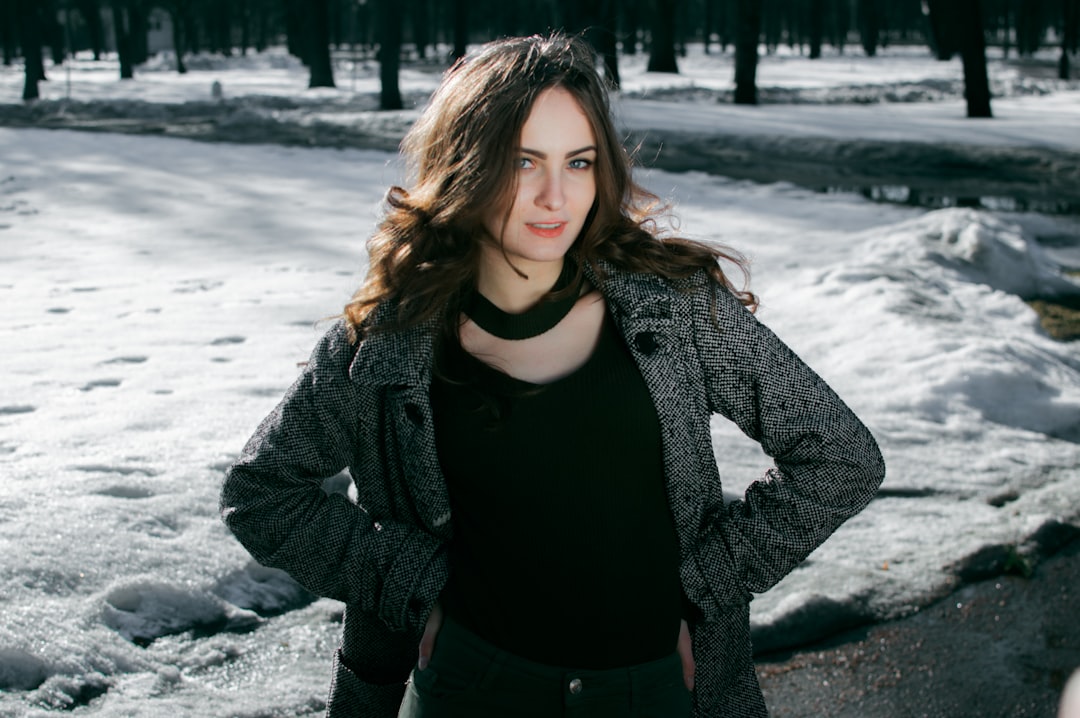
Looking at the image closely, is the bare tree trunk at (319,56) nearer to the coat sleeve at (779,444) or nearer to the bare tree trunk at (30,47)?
the bare tree trunk at (30,47)

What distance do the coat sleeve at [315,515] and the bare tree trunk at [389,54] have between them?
60.9 ft

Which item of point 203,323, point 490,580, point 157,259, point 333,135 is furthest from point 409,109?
point 490,580

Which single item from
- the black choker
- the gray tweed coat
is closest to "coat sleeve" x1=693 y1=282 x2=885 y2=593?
the gray tweed coat

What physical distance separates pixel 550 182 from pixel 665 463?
48 centimetres

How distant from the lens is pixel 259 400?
4.62m

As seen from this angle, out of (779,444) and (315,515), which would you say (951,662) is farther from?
(315,515)

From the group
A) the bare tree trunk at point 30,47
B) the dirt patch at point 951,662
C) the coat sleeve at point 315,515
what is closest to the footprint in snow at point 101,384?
the dirt patch at point 951,662

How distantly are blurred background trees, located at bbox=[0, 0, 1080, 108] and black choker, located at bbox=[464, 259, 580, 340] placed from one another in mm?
419

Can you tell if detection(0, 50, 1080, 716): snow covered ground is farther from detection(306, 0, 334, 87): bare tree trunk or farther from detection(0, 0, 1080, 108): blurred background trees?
detection(306, 0, 334, 87): bare tree trunk

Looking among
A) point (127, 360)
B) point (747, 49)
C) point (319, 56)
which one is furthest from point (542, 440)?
point (319, 56)

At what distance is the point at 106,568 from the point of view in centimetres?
315

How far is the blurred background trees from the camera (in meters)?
17.6

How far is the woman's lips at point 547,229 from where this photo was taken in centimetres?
192

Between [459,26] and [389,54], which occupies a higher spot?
[459,26]
